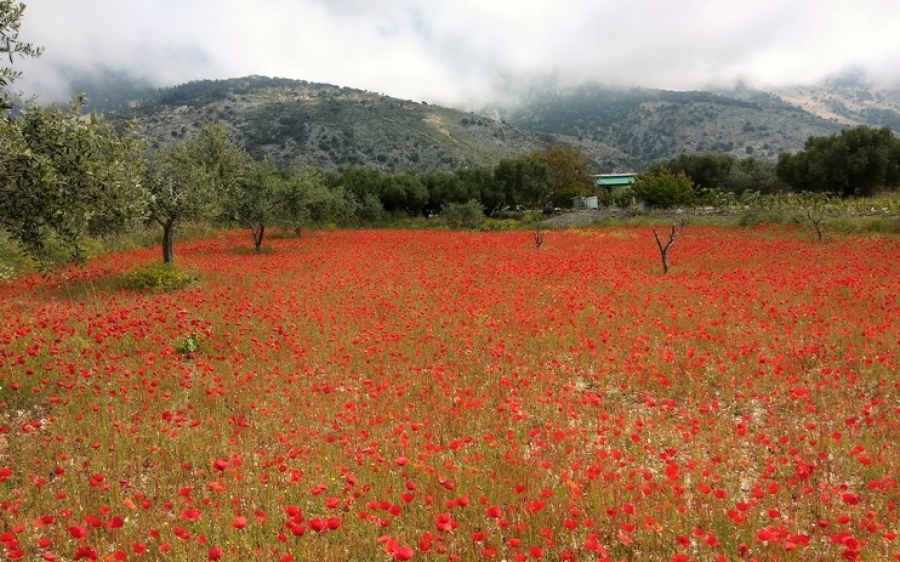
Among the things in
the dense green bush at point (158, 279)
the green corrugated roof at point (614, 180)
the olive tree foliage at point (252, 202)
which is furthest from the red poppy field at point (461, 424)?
the green corrugated roof at point (614, 180)

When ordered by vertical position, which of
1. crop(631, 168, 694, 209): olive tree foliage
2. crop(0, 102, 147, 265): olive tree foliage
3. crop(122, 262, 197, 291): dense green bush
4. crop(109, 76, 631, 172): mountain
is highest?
crop(109, 76, 631, 172): mountain

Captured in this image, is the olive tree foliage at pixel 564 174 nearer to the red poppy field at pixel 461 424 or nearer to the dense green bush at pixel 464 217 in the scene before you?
the dense green bush at pixel 464 217

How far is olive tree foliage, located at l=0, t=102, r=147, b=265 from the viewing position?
25.8 feet

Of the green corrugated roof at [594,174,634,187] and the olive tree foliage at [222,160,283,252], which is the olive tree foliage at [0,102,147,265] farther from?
the green corrugated roof at [594,174,634,187]

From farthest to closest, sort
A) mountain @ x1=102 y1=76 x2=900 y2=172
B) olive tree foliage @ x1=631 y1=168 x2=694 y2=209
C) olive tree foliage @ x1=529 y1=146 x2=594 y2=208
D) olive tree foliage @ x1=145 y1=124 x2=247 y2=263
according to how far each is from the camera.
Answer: mountain @ x1=102 y1=76 x2=900 y2=172 < olive tree foliage @ x1=529 y1=146 x2=594 y2=208 < olive tree foliage @ x1=631 y1=168 x2=694 y2=209 < olive tree foliage @ x1=145 y1=124 x2=247 y2=263

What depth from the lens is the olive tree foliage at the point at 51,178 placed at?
7871mm

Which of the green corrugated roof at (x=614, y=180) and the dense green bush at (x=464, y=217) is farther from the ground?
the green corrugated roof at (x=614, y=180)

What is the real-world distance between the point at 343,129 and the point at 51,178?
119425mm

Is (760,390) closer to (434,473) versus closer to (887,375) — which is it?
(887,375)

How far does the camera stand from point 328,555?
4457 mm

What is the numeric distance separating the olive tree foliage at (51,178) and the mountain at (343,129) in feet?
336

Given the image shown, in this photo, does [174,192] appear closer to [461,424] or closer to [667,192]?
[461,424]

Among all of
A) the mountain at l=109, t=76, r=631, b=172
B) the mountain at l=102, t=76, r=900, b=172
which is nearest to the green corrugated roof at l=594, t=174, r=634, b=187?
the mountain at l=109, t=76, r=631, b=172

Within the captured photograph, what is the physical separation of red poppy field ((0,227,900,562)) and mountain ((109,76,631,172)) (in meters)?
99.6
